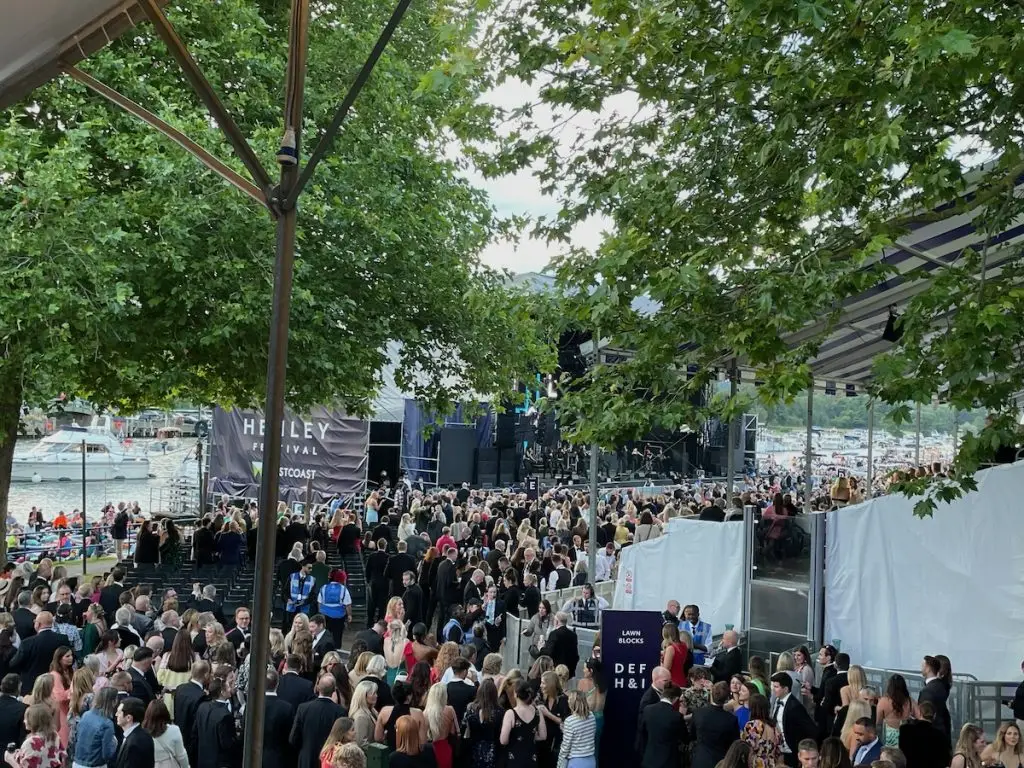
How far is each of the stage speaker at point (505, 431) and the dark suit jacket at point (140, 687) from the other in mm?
26897

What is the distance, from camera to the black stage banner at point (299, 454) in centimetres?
2370

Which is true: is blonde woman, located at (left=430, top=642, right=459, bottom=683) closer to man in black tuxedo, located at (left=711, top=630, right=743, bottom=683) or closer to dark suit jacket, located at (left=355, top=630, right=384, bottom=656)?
dark suit jacket, located at (left=355, top=630, right=384, bottom=656)

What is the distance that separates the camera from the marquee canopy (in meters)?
3.68

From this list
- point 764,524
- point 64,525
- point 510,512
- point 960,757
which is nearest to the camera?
point 960,757

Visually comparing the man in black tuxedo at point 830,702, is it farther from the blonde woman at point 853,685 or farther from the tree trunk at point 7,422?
the tree trunk at point 7,422

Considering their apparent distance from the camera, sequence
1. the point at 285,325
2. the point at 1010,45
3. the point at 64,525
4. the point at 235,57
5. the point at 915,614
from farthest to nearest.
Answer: the point at 64,525
the point at 235,57
the point at 915,614
the point at 1010,45
the point at 285,325

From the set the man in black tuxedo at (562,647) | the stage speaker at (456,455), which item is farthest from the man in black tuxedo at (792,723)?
the stage speaker at (456,455)

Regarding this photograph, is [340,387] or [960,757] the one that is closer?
[960,757]

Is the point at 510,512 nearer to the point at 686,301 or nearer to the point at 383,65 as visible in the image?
the point at 383,65

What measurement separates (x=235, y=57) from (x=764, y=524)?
9440 mm

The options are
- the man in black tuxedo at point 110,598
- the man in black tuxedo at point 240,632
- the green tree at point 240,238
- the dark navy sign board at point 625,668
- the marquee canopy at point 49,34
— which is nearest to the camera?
the marquee canopy at point 49,34

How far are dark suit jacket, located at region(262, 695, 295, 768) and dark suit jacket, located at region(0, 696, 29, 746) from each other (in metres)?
1.86

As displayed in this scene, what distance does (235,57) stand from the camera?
12.8 m

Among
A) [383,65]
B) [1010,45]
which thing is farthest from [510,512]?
[1010,45]
